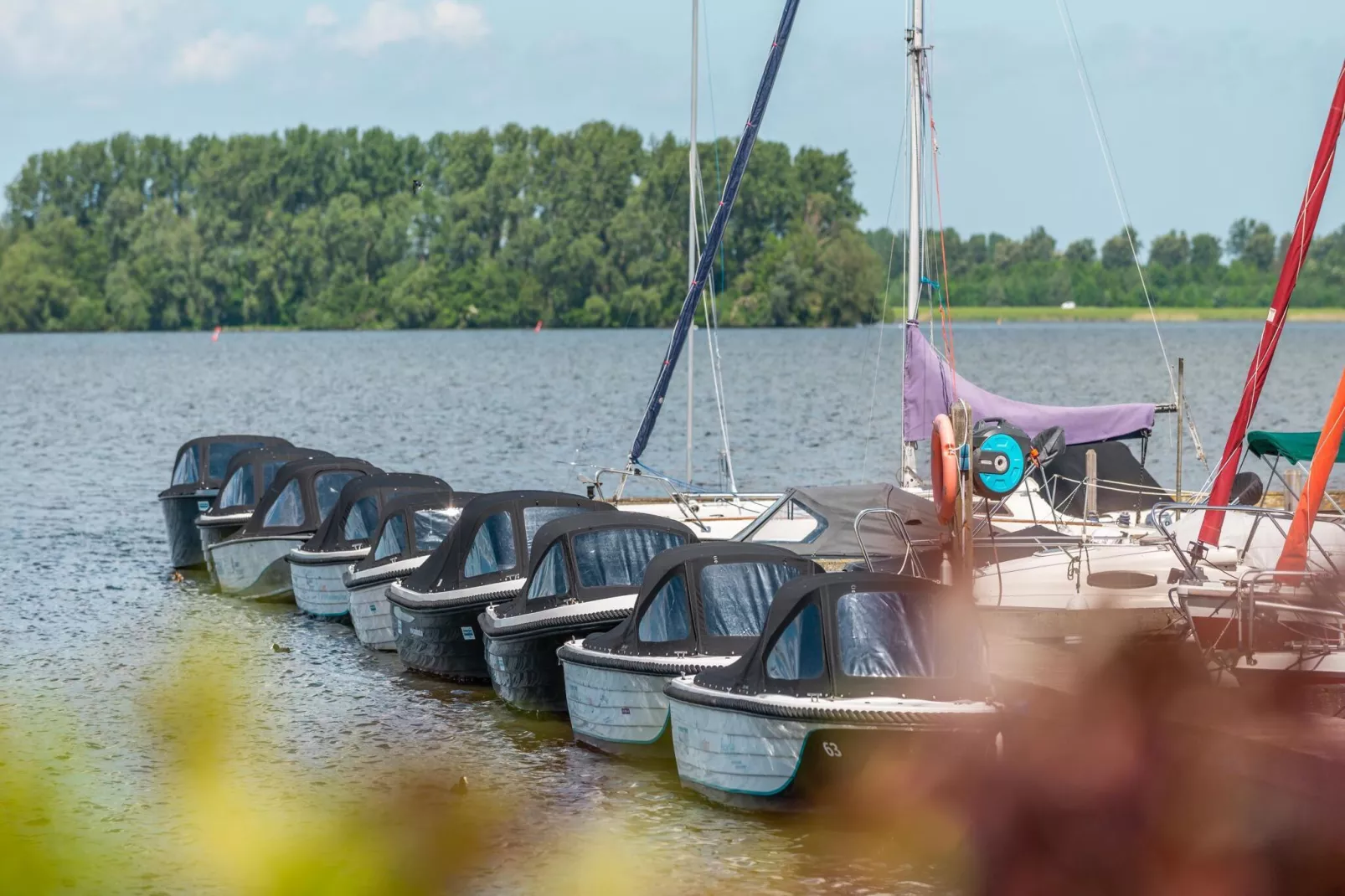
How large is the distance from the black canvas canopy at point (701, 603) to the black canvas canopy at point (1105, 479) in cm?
1264

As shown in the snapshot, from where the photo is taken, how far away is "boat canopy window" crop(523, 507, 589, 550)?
2323cm

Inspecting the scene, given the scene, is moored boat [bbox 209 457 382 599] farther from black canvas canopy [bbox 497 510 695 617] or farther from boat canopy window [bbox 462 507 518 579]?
black canvas canopy [bbox 497 510 695 617]

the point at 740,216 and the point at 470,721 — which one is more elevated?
the point at 740,216

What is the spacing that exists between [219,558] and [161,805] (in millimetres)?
13781

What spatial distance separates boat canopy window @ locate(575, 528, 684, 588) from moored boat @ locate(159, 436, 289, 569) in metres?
15.2

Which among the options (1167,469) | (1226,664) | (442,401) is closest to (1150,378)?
(442,401)

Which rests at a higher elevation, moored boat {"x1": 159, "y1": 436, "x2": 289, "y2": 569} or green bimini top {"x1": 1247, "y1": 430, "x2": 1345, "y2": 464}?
green bimini top {"x1": 1247, "y1": 430, "x2": 1345, "y2": 464}

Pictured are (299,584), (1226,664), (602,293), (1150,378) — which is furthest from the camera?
(602,293)

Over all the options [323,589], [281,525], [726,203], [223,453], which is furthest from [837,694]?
[223,453]

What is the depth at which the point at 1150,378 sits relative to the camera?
118562 millimetres

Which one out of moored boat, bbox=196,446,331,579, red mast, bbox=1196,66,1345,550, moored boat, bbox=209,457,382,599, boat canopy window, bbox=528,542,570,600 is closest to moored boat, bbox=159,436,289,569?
moored boat, bbox=196,446,331,579

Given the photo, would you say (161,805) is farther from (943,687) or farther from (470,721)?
(943,687)

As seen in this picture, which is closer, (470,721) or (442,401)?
(470,721)

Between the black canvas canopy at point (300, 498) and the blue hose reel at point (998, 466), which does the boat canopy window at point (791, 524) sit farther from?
the black canvas canopy at point (300, 498)
